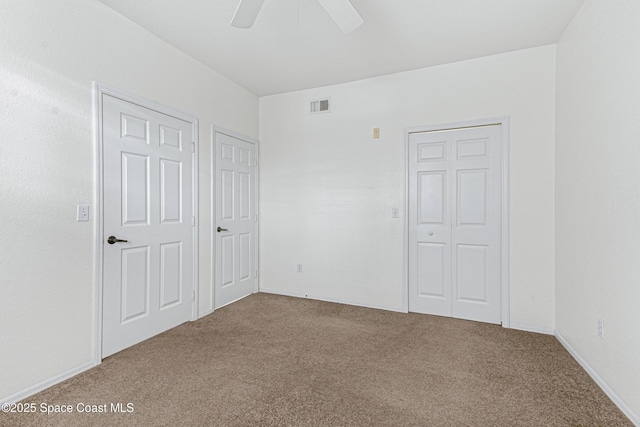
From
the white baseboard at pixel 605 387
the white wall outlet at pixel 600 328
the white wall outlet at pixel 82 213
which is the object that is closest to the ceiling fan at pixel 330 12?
the white wall outlet at pixel 82 213

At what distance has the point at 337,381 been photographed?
2.18m

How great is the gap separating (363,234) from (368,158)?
0.92m

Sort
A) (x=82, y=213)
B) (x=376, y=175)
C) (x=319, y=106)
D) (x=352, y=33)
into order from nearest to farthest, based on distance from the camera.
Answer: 1. (x=82, y=213)
2. (x=352, y=33)
3. (x=376, y=175)
4. (x=319, y=106)

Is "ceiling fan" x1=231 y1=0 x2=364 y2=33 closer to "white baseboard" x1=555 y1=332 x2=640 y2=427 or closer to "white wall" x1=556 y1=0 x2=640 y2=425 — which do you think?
"white wall" x1=556 y1=0 x2=640 y2=425

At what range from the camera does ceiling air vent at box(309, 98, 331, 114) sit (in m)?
4.07

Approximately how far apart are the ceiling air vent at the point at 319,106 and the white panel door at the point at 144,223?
5.29 ft

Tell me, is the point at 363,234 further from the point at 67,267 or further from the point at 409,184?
the point at 67,267

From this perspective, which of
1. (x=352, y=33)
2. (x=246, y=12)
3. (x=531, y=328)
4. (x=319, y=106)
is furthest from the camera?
(x=319, y=106)

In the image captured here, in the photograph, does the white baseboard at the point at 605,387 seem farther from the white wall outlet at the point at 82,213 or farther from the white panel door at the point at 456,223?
the white wall outlet at the point at 82,213

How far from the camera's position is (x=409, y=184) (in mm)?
3643

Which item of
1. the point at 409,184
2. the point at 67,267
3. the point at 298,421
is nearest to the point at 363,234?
the point at 409,184

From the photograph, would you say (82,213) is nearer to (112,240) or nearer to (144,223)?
(112,240)

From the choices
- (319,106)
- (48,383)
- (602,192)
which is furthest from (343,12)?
(48,383)

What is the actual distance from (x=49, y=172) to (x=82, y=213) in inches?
13.5
